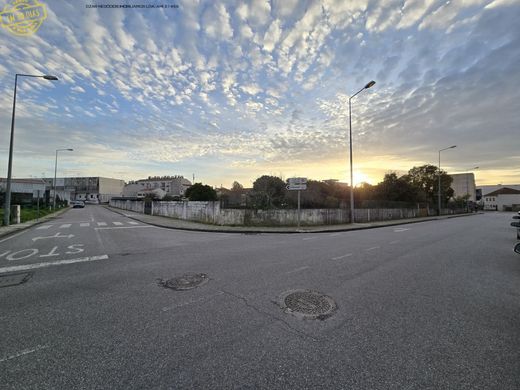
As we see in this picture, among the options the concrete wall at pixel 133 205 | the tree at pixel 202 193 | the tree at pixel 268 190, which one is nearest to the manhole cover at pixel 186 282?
the tree at pixel 268 190

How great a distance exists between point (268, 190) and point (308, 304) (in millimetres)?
26706

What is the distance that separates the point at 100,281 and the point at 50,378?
3.07m

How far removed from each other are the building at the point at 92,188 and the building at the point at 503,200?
15120 centimetres

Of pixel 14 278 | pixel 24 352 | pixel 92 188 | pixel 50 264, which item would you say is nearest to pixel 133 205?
pixel 50 264

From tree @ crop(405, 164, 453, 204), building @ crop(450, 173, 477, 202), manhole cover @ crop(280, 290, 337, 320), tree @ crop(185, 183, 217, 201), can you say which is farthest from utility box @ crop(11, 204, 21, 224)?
building @ crop(450, 173, 477, 202)

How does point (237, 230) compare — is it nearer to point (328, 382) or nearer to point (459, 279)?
point (459, 279)

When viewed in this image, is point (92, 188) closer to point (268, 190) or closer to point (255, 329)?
point (268, 190)

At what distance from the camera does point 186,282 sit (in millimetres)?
4746

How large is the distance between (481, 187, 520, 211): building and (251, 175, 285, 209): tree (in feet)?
300

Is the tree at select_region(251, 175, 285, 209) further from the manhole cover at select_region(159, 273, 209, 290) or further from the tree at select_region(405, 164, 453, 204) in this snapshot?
the tree at select_region(405, 164, 453, 204)

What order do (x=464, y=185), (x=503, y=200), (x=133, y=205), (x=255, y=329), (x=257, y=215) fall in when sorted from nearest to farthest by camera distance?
1. (x=255, y=329)
2. (x=257, y=215)
3. (x=133, y=205)
4. (x=464, y=185)
5. (x=503, y=200)

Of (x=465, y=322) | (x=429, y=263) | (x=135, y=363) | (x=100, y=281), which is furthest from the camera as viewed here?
(x=429, y=263)

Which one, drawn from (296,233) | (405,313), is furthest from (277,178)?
(405,313)

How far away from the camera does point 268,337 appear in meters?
2.82
